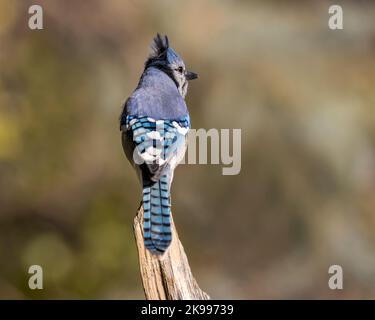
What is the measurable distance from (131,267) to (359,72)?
3034 millimetres

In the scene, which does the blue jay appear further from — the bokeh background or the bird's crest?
the bokeh background

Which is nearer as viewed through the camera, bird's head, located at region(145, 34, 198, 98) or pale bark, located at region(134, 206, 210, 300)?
pale bark, located at region(134, 206, 210, 300)

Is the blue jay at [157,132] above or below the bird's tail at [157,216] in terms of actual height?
above

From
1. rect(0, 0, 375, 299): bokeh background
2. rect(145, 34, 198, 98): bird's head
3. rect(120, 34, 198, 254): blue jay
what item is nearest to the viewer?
rect(120, 34, 198, 254): blue jay

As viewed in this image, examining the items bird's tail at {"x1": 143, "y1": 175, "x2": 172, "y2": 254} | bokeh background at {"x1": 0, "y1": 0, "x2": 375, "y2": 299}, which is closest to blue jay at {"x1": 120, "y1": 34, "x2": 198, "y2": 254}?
bird's tail at {"x1": 143, "y1": 175, "x2": 172, "y2": 254}

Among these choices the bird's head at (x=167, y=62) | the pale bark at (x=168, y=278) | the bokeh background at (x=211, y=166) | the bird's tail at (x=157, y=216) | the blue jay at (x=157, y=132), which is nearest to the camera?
the pale bark at (x=168, y=278)

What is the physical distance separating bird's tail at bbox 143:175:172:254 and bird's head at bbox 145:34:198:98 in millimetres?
1201

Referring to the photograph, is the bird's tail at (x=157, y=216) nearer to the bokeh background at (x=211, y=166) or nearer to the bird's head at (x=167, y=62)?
the bird's head at (x=167, y=62)

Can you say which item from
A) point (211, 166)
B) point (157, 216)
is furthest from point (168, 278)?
point (211, 166)

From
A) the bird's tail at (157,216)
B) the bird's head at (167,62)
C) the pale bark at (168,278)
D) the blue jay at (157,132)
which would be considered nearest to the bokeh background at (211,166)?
the bird's head at (167,62)

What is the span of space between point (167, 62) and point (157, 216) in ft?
5.08

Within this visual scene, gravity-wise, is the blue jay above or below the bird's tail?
above

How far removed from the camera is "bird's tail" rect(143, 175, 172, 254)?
4648mm

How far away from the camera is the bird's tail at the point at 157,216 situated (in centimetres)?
465
